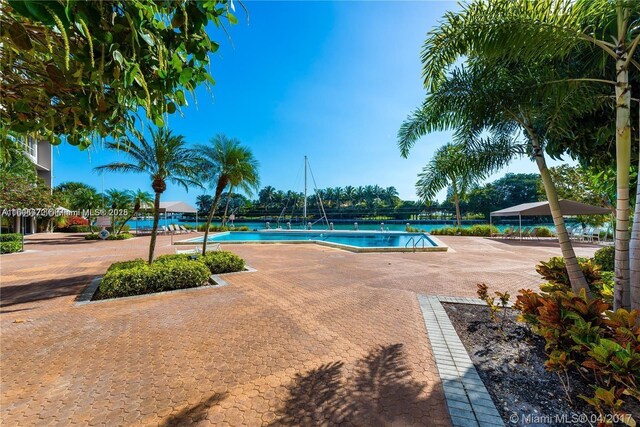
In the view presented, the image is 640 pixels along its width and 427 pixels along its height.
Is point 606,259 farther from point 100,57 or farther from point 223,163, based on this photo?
point 223,163

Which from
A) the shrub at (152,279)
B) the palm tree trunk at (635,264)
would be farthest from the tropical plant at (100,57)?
the shrub at (152,279)

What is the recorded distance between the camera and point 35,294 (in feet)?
21.7

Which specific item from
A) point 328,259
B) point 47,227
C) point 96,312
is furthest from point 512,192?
point 47,227

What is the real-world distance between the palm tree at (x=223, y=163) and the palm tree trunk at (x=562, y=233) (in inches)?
345

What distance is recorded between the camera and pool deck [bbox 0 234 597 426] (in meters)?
2.66

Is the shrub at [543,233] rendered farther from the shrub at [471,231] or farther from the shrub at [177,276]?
the shrub at [177,276]

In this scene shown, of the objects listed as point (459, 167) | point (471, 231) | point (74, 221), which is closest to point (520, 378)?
point (459, 167)

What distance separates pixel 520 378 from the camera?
3139 mm

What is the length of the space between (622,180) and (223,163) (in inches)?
407

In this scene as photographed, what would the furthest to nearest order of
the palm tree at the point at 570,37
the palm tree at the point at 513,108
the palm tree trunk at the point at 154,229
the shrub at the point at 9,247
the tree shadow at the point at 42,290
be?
the shrub at the point at 9,247
the palm tree trunk at the point at 154,229
the tree shadow at the point at 42,290
the palm tree at the point at 513,108
the palm tree at the point at 570,37

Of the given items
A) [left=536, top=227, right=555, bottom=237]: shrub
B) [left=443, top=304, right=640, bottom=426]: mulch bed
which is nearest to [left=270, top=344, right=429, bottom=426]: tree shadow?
[left=443, top=304, right=640, bottom=426]: mulch bed

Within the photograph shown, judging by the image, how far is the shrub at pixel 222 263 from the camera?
8.73 metres

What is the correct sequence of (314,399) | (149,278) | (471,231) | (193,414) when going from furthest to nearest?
1. (471,231)
2. (149,278)
3. (314,399)
4. (193,414)

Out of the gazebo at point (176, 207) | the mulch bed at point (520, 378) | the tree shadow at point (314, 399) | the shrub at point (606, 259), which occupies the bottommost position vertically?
the tree shadow at point (314, 399)
